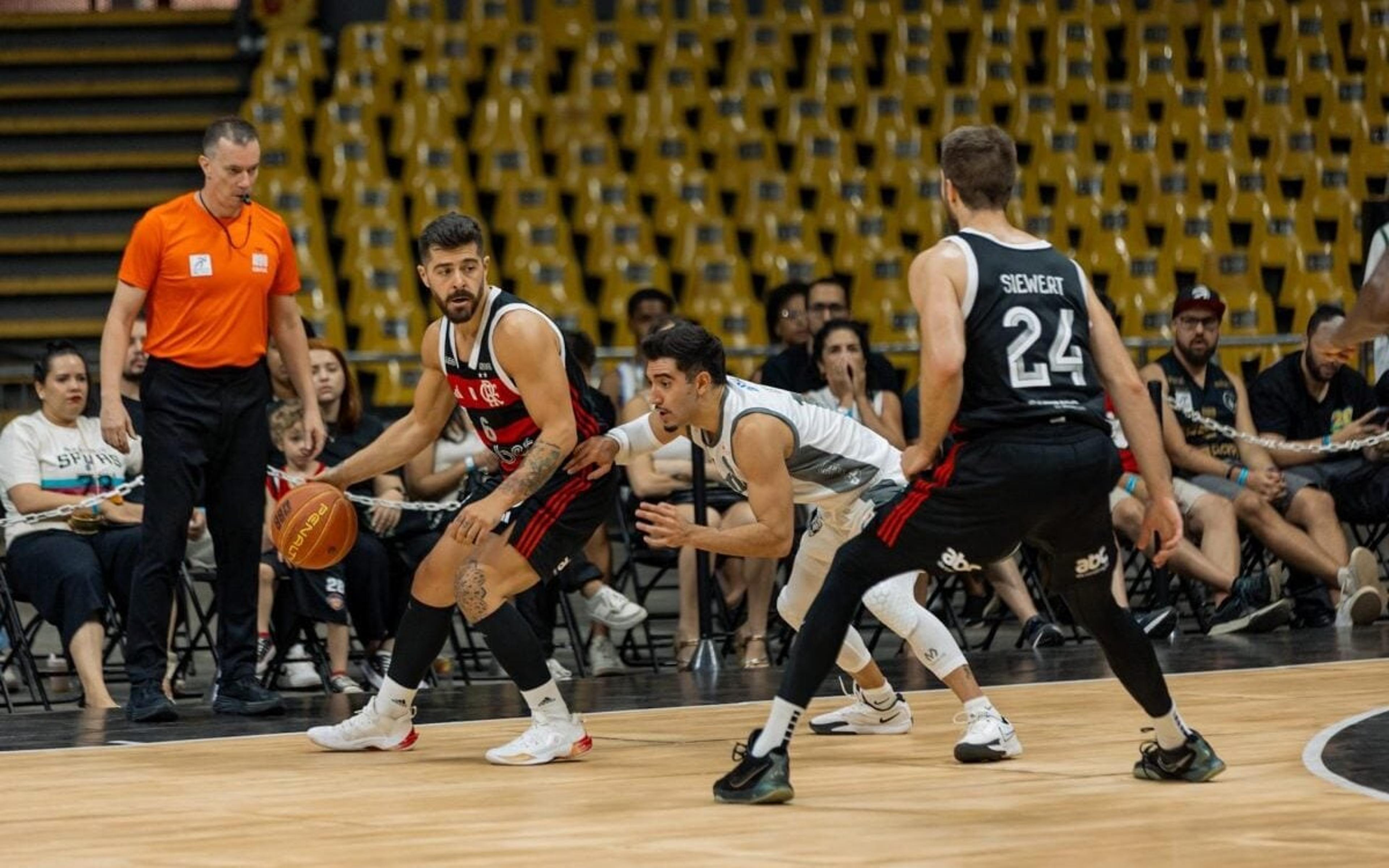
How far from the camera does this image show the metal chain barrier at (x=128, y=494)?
786cm

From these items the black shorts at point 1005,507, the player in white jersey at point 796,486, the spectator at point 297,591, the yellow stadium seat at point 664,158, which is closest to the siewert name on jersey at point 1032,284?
the black shorts at point 1005,507

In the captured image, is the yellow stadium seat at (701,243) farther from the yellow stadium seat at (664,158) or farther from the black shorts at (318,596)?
the black shorts at (318,596)

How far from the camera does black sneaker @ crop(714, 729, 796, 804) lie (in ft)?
Result: 15.3

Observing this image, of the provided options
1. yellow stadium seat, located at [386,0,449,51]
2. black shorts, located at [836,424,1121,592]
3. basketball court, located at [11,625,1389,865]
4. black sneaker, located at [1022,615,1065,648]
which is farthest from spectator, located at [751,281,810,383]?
yellow stadium seat, located at [386,0,449,51]

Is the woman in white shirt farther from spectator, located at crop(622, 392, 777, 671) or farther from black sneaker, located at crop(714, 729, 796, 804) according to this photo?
black sneaker, located at crop(714, 729, 796, 804)

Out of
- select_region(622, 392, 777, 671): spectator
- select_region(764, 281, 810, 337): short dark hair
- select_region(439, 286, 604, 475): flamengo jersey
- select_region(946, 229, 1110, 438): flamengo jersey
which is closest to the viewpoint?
select_region(946, 229, 1110, 438): flamengo jersey

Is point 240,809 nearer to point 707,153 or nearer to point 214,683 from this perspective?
point 214,683

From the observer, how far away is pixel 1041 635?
354 inches

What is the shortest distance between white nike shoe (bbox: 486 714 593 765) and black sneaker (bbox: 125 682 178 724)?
5.28ft

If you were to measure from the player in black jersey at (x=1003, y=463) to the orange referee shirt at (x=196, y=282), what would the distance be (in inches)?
116

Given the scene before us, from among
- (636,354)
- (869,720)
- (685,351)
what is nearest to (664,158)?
(636,354)

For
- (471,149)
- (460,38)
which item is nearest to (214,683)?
(471,149)

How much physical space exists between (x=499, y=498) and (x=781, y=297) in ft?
17.1

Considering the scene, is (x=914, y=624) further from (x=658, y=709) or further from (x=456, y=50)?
(x=456, y=50)
